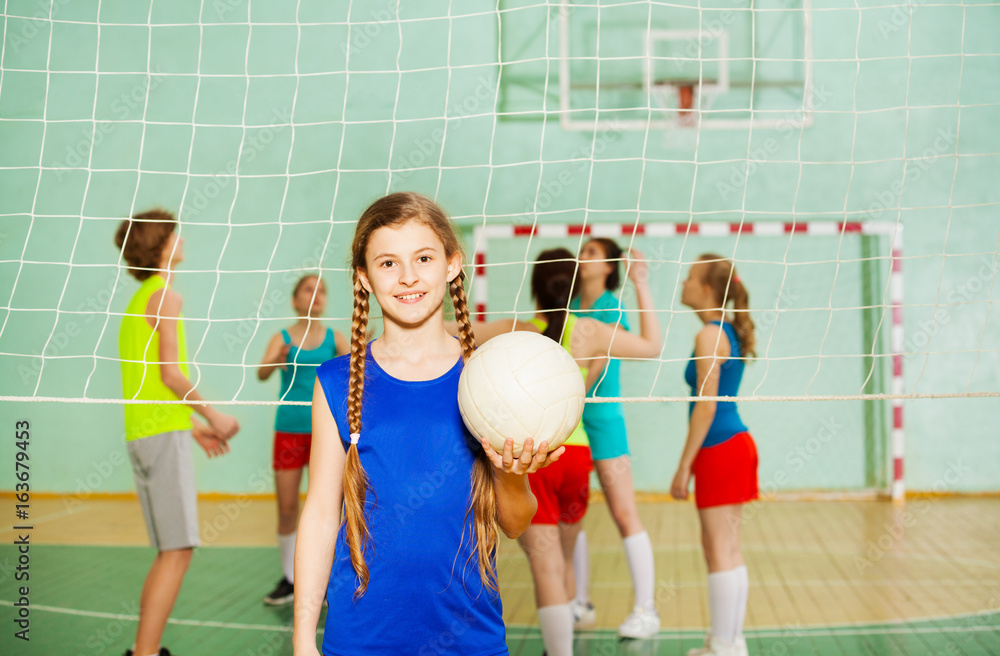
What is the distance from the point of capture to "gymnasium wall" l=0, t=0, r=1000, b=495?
7.16 meters

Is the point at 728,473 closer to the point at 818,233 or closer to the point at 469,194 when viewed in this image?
the point at 818,233

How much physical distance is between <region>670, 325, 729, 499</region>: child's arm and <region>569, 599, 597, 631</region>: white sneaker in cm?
90

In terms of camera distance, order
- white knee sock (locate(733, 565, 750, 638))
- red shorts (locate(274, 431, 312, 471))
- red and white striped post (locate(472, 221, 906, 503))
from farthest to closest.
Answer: red and white striped post (locate(472, 221, 906, 503)) → red shorts (locate(274, 431, 312, 471)) → white knee sock (locate(733, 565, 750, 638))

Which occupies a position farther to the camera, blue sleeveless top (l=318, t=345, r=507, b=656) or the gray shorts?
the gray shorts

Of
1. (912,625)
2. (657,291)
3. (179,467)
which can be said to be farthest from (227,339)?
(912,625)

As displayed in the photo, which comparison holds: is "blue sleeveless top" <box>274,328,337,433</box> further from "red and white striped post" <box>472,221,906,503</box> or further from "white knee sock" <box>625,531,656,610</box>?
"red and white striped post" <box>472,221,906,503</box>

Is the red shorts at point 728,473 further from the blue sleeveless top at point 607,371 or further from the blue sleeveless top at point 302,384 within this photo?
the blue sleeveless top at point 302,384

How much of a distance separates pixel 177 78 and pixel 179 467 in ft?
17.7

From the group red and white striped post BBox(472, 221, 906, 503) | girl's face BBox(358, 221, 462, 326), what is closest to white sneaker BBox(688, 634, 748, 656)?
girl's face BBox(358, 221, 462, 326)

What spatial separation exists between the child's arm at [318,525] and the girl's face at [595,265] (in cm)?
221

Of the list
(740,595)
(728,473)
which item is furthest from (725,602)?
(728,473)

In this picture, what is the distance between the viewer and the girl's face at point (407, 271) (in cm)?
168

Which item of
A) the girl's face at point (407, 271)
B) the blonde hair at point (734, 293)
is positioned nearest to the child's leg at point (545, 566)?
the blonde hair at point (734, 293)

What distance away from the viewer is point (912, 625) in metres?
3.87
